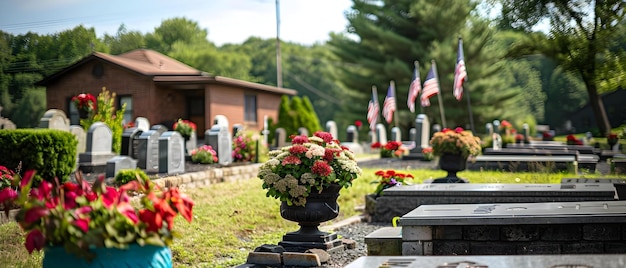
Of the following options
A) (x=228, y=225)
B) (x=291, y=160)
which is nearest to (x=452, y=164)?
(x=228, y=225)

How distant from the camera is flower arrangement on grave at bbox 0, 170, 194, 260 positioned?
4.20 m

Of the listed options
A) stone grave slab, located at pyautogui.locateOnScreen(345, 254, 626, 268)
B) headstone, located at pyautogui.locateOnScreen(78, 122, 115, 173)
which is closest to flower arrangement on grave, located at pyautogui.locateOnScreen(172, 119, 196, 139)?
headstone, located at pyautogui.locateOnScreen(78, 122, 115, 173)

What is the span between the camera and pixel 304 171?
27.6 feet

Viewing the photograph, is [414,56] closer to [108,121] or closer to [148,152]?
[108,121]

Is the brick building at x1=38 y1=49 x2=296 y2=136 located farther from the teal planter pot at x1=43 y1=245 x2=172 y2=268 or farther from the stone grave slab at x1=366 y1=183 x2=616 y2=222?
the teal planter pot at x1=43 y1=245 x2=172 y2=268

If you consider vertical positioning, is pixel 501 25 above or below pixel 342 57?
below

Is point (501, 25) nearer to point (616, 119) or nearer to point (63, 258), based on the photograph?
point (63, 258)

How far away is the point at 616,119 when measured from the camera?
147 feet

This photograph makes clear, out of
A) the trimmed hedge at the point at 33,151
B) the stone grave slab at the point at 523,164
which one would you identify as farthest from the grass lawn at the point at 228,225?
the trimmed hedge at the point at 33,151

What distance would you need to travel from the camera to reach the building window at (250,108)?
33.2 metres

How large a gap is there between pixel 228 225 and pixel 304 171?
2.59 meters

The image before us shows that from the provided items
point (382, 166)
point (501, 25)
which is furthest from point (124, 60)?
point (501, 25)

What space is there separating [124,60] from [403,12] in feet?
68.2

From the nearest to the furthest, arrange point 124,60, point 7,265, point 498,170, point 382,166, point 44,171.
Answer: point 7,265 → point 44,171 → point 498,170 → point 382,166 → point 124,60
